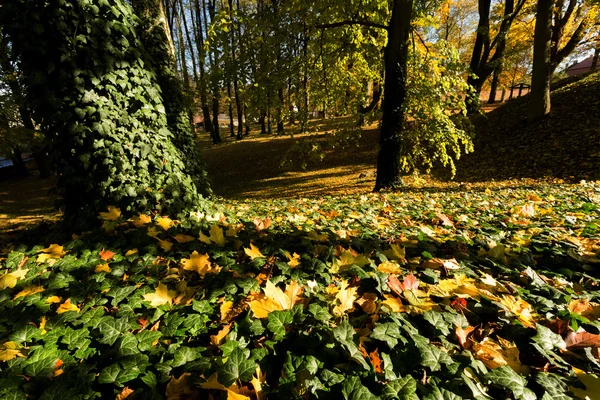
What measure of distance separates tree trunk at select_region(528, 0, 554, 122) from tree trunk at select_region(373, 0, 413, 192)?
22.5ft

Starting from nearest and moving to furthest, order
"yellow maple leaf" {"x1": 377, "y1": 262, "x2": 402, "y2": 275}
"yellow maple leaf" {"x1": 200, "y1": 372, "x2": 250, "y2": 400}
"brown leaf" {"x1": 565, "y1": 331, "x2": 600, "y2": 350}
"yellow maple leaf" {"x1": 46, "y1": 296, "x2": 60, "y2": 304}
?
"yellow maple leaf" {"x1": 200, "y1": 372, "x2": 250, "y2": 400}, "brown leaf" {"x1": 565, "y1": 331, "x2": 600, "y2": 350}, "yellow maple leaf" {"x1": 46, "y1": 296, "x2": 60, "y2": 304}, "yellow maple leaf" {"x1": 377, "y1": 262, "x2": 402, "y2": 275}

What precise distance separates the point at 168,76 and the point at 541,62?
12346 millimetres

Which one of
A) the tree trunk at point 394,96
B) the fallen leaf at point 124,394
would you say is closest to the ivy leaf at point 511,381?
the fallen leaf at point 124,394

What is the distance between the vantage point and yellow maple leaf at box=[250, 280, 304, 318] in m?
1.43

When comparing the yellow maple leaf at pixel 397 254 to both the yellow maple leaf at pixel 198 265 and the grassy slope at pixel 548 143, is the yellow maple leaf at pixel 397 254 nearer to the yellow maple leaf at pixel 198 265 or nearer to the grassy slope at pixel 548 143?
the yellow maple leaf at pixel 198 265

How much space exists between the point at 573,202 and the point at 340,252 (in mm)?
4752

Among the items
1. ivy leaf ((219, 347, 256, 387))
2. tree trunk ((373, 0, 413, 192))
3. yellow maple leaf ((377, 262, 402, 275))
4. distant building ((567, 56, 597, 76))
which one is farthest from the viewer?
distant building ((567, 56, 597, 76))

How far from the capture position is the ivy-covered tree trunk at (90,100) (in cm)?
305

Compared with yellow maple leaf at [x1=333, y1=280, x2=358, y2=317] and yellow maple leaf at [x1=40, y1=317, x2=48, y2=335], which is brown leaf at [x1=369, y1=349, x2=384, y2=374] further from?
yellow maple leaf at [x1=40, y1=317, x2=48, y2=335]

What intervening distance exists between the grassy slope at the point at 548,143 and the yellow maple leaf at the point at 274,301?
32.3ft

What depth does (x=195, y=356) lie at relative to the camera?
126 centimetres

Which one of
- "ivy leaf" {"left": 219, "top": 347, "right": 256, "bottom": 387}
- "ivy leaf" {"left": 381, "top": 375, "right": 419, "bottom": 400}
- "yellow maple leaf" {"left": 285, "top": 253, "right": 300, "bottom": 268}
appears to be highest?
"ivy leaf" {"left": 219, "top": 347, "right": 256, "bottom": 387}

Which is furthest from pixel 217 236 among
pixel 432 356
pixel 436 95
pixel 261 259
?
pixel 436 95

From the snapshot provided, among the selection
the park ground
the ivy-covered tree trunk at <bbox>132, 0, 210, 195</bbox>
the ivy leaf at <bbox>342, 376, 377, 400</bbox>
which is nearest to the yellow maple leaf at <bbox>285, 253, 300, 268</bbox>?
the park ground
